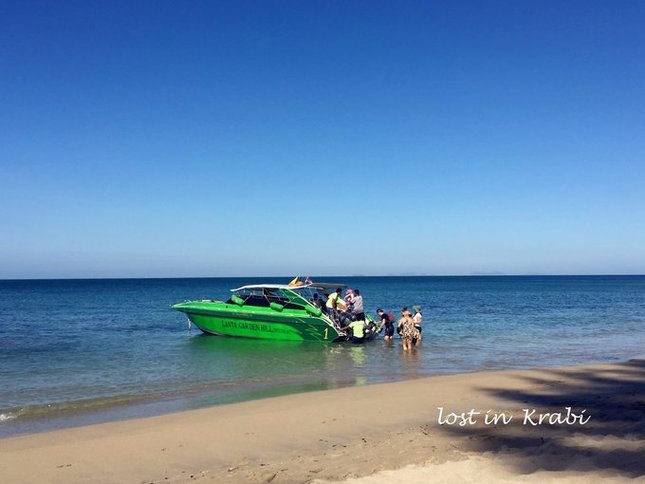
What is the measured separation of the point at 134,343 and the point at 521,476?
709 inches

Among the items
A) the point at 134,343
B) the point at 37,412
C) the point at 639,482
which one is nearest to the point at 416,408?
the point at 639,482

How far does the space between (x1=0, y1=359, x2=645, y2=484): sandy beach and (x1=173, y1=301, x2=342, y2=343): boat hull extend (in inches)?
348

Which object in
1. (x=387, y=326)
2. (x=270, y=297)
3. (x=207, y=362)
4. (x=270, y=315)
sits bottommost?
(x=207, y=362)

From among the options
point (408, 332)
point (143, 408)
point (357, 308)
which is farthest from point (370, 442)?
→ point (357, 308)

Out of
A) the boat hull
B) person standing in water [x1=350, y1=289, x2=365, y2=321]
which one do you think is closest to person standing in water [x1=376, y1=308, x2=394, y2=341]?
person standing in water [x1=350, y1=289, x2=365, y2=321]

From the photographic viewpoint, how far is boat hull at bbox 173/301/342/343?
774 inches

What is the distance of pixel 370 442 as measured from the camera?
712 cm

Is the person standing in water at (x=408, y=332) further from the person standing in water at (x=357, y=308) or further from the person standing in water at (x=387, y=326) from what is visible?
the person standing in water at (x=357, y=308)

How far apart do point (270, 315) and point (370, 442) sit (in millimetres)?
13282

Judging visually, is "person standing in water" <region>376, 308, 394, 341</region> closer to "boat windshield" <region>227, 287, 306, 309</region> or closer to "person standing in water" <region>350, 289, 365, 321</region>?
"person standing in water" <region>350, 289, 365, 321</region>

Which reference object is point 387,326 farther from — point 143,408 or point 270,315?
point 143,408

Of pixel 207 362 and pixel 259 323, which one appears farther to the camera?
pixel 259 323

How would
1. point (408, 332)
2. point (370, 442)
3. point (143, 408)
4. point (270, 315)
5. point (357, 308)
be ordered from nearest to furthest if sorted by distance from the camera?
1. point (370, 442)
2. point (143, 408)
3. point (408, 332)
4. point (270, 315)
5. point (357, 308)

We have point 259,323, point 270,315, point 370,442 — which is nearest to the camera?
point 370,442
